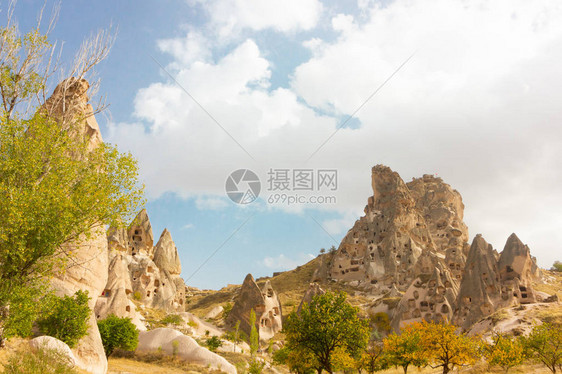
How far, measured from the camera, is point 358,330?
2627cm

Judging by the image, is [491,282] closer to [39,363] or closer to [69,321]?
[69,321]

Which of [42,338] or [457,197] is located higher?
[457,197]

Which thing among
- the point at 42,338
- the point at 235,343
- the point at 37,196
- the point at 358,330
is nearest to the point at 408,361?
the point at 358,330

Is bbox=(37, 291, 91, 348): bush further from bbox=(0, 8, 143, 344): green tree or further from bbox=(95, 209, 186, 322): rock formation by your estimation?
bbox=(95, 209, 186, 322): rock formation

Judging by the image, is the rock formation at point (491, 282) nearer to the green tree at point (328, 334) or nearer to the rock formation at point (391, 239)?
the rock formation at point (391, 239)

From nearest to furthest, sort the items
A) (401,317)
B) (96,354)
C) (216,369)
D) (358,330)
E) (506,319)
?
(96,354) < (358,330) < (216,369) < (506,319) < (401,317)

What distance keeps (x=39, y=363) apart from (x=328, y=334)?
654 inches

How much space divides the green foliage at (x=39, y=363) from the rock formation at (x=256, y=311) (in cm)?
3326

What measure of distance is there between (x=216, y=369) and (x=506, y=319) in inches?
993

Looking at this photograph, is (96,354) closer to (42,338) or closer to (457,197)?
(42,338)

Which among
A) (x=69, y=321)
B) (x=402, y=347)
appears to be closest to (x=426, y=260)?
(x=402, y=347)

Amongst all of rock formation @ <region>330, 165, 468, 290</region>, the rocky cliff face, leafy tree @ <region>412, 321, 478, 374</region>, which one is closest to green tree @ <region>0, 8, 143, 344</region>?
leafy tree @ <region>412, 321, 478, 374</region>

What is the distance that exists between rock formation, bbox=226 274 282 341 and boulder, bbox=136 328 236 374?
666 inches

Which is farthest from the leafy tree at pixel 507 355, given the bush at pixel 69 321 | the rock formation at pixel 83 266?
the bush at pixel 69 321
